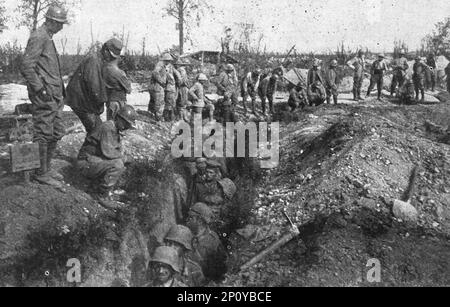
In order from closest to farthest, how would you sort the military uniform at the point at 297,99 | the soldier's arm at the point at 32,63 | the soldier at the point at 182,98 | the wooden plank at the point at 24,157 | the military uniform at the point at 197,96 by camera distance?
the wooden plank at the point at 24,157
the soldier's arm at the point at 32,63
the military uniform at the point at 197,96
the soldier at the point at 182,98
the military uniform at the point at 297,99

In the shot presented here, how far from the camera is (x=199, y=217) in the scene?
6.54 m

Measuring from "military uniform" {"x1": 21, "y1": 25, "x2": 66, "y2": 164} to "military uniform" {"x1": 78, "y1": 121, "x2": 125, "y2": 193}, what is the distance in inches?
19.2

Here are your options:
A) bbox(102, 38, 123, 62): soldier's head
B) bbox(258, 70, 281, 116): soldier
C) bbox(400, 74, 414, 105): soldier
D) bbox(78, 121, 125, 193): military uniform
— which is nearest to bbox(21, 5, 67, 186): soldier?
bbox(78, 121, 125, 193): military uniform

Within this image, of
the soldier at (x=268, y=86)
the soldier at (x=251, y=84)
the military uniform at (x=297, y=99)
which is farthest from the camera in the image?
the military uniform at (x=297, y=99)

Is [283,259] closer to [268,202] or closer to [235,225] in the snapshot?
[235,225]

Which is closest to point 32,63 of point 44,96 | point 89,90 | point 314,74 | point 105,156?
point 44,96

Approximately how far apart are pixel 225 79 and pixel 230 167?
347 centimetres

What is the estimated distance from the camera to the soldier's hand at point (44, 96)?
550cm

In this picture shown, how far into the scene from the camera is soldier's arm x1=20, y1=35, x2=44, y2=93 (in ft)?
17.6

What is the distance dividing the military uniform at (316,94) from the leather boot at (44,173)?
29.8 ft

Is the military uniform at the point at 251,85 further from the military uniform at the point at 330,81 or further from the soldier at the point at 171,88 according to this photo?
the soldier at the point at 171,88

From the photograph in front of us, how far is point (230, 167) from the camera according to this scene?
8727 mm

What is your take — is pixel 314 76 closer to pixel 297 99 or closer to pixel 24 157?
pixel 297 99

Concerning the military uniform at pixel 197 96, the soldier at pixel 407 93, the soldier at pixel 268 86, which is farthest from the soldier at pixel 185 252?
the soldier at pixel 407 93
